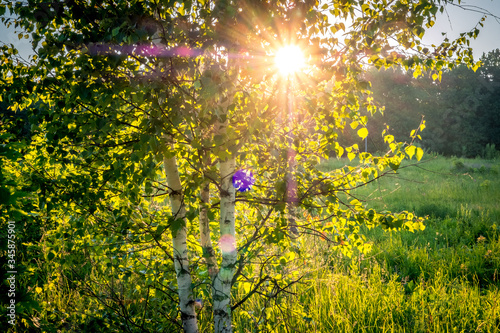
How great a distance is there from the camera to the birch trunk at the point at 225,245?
2.56 m

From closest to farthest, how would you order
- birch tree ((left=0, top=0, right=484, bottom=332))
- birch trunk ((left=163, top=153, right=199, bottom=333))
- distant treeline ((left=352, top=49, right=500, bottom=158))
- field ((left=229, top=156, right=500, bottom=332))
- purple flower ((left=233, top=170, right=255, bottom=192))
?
birch tree ((left=0, top=0, right=484, bottom=332)) < purple flower ((left=233, top=170, right=255, bottom=192)) < birch trunk ((left=163, top=153, right=199, bottom=333)) < field ((left=229, top=156, right=500, bottom=332)) < distant treeline ((left=352, top=49, right=500, bottom=158))

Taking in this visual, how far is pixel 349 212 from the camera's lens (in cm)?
261

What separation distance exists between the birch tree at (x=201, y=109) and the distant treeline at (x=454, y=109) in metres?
40.9

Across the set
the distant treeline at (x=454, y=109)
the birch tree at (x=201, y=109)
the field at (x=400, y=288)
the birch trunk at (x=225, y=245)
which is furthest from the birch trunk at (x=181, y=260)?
the distant treeline at (x=454, y=109)

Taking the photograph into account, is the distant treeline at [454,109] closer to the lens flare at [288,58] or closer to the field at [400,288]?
the field at [400,288]

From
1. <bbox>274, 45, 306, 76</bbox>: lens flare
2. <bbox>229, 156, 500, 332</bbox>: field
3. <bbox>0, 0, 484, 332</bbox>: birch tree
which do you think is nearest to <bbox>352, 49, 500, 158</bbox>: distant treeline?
<bbox>229, 156, 500, 332</bbox>: field

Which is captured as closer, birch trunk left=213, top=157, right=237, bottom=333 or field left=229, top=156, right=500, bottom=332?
birch trunk left=213, top=157, right=237, bottom=333

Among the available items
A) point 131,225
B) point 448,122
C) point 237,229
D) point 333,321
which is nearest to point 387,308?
point 333,321

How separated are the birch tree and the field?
549mm

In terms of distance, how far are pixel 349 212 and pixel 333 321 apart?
1480mm

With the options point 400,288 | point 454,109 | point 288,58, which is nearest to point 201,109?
point 288,58

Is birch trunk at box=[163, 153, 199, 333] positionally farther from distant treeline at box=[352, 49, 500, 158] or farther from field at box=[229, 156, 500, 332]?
distant treeline at box=[352, 49, 500, 158]

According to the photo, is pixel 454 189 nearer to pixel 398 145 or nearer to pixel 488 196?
pixel 488 196

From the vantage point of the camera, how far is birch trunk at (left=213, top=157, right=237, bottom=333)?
2564 mm
